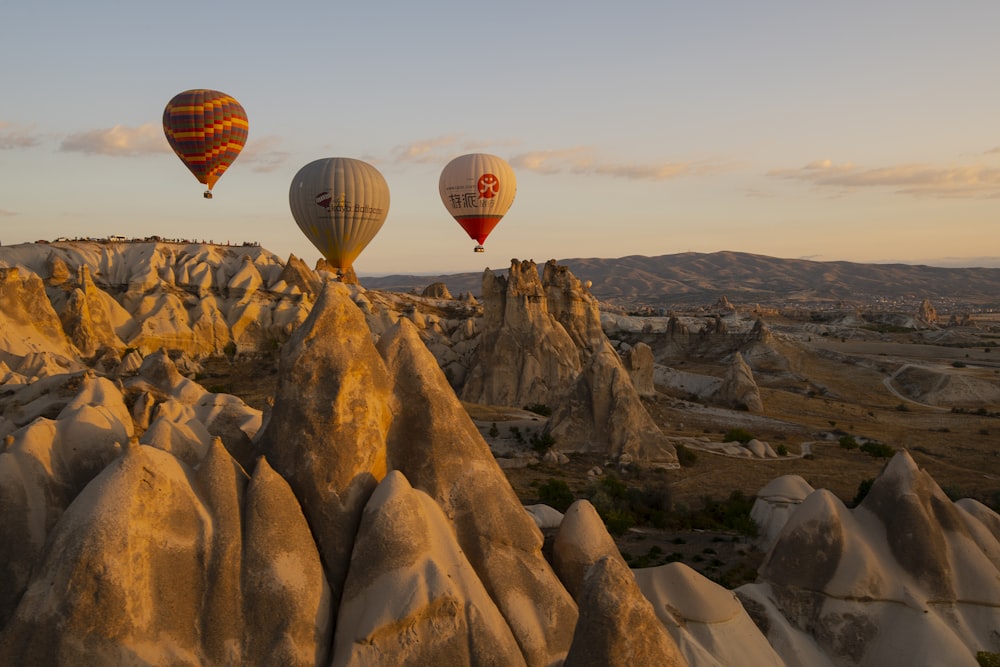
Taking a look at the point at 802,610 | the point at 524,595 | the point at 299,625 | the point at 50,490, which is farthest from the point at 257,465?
the point at 802,610

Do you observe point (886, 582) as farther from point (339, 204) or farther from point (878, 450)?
point (339, 204)

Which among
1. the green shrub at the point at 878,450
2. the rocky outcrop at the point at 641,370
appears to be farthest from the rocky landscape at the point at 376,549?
Answer: the rocky outcrop at the point at 641,370

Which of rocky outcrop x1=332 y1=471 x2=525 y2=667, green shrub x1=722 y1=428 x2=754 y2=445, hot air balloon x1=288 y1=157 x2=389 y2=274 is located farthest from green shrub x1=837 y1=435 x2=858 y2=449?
rocky outcrop x1=332 y1=471 x2=525 y2=667

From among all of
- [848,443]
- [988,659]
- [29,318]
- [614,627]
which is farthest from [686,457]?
[29,318]

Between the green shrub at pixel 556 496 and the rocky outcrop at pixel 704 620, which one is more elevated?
the rocky outcrop at pixel 704 620

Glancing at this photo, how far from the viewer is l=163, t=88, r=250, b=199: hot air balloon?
5044cm

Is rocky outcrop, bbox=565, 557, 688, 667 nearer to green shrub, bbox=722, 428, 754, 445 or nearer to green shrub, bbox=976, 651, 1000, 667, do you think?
green shrub, bbox=976, 651, 1000, 667

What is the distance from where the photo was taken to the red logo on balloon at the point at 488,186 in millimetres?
56500

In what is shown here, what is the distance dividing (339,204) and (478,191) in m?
13.0

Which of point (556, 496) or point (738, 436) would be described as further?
point (738, 436)

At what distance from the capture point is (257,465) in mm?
10828

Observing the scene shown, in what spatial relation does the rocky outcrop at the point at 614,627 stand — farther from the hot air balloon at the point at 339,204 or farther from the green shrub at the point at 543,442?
the hot air balloon at the point at 339,204

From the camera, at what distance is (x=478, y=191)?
5669cm

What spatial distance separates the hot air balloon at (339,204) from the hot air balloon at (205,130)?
7.12m
